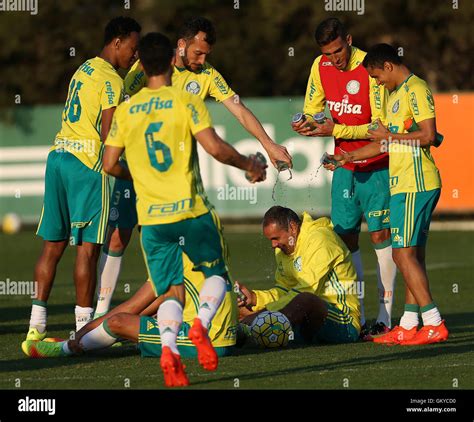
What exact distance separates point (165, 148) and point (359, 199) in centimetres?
370

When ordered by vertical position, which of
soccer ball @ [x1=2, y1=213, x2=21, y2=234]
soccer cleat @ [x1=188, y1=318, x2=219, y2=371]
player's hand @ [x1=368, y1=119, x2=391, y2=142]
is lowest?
soccer cleat @ [x1=188, y1=318, x2=219, y2=371]

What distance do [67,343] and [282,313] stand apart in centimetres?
181

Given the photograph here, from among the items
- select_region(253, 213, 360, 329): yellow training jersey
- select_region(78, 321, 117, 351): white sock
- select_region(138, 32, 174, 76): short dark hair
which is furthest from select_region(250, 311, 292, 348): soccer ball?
select_region(138, 32, 174, 76): short dark hair

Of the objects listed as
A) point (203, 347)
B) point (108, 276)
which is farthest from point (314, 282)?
point (203, 347)

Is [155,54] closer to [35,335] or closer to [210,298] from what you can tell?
[210,298]

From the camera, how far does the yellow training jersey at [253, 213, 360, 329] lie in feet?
35.8

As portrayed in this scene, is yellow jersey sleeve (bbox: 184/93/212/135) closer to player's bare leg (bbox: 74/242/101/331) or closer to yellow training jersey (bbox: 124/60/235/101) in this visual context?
player's bare leg (bbox: 74/242/101/331)

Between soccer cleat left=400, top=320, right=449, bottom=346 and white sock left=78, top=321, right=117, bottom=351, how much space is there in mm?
2532

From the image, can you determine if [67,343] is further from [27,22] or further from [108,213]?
[27,22]

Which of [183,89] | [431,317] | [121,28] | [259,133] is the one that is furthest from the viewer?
[183,89]

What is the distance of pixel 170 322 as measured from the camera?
866 centimetres

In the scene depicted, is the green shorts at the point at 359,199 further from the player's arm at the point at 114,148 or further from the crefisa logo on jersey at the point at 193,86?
the player's arm at the point at 114,148

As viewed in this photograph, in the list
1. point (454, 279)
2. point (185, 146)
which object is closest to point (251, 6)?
point (454, 279)
